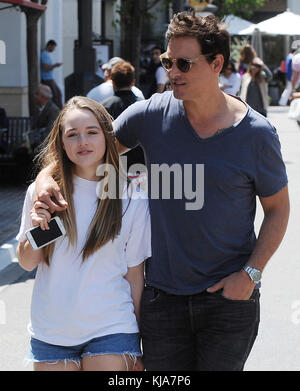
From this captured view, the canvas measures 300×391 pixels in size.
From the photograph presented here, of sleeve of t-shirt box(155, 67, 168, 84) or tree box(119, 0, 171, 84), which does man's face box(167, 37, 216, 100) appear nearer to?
sleeve of t-shirt box(155, 67, 168, 84)

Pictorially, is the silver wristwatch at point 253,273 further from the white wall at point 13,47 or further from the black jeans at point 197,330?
the white wall at point 13,47

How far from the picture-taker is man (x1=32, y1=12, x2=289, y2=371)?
3043 millimetres

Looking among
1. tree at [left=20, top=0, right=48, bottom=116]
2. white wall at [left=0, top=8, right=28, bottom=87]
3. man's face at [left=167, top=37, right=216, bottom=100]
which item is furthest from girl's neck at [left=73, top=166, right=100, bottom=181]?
white wall at [left=0, top=8, right=28, bottom=87]

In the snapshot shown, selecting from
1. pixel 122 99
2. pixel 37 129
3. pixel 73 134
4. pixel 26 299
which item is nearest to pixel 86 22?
pixel 37 129

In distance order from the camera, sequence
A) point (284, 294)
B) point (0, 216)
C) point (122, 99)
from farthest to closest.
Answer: point (0, 216) → point (122, 99) → point (284, 294)

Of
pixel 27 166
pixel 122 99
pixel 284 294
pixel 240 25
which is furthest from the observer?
pixel 240 25

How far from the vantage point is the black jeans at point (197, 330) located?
3.06 meters

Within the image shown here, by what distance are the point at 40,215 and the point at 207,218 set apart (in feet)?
1.97

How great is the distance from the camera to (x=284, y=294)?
6.72 metres

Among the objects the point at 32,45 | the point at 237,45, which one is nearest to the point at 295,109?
the point at 32,45

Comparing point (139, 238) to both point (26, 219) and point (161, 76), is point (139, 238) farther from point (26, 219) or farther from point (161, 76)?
point (161, 76)

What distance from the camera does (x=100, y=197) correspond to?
10.3ft
